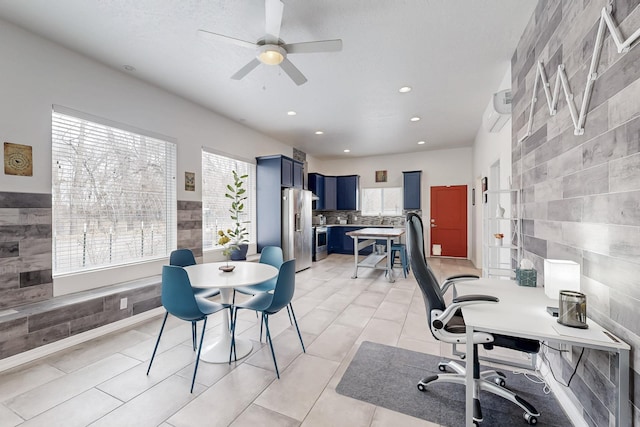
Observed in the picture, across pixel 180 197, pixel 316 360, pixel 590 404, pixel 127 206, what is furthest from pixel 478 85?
pixel 127 206

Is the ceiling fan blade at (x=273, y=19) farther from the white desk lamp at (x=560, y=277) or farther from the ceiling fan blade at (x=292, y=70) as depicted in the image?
the white desk lamp at (x=560, y=277)

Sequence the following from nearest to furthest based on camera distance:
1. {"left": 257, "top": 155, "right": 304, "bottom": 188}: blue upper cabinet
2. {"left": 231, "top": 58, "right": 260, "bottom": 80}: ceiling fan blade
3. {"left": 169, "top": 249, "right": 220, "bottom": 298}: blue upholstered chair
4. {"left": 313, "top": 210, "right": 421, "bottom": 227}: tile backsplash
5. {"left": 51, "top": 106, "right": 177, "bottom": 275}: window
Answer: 1. {"left": 231, "top": 58, "right": 260, "bottom": 80}: ceiling fan blade
2. {"left": 51, "top": 106, "right": 177, "bottom": 275}: window
3. {"left": 169, "top": 249, "right": 220, "bottom": 298}: blue upholstered chair
4. {"left": 257, "top": 155, "right": 304, "bottom": 188}: blue upper cabinet
5. {"left": 313, "top": 210, "right": 421, "bottom": 227}: tile backsplash

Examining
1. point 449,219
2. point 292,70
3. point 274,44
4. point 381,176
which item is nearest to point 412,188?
point 381,176

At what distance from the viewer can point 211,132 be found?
4.43m

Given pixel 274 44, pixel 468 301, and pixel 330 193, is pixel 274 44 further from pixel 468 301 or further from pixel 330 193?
pixel 330 193

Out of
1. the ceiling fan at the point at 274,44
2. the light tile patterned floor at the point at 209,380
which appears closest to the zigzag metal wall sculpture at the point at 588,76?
the ceiling fan at the point at 274,44

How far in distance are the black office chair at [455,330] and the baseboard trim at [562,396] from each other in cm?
21

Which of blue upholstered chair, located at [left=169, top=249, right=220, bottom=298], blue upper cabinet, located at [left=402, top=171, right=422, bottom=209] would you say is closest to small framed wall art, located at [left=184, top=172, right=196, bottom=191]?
blue upholstered chair, located at [left=169, top=249, right=220, bottom=298]

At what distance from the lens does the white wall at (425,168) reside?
7055 millimetres

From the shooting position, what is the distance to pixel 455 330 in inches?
68.3

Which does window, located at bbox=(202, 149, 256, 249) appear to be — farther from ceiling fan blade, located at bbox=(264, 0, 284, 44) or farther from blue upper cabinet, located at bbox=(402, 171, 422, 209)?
blue upper cabinet, located at bbox=(402, 171, 422, 209)

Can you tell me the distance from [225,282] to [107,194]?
2.08 metres

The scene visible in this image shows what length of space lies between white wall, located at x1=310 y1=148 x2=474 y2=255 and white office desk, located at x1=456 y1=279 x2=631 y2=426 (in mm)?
5765

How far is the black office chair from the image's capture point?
161cm
